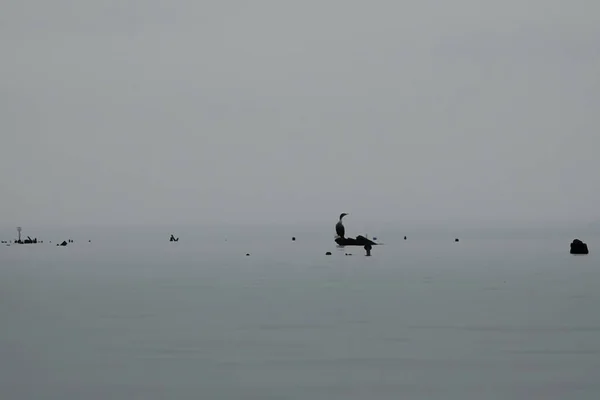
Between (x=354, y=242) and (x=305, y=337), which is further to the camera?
(x=354, y=242)

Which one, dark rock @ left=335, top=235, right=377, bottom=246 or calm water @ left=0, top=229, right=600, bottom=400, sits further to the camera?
dark rock @ left=335, top=235, right=377, bottom=246

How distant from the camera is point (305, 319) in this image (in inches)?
2574

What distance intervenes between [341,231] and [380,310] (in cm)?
9954

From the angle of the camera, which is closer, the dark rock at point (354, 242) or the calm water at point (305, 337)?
the calm water at point (305, 337)

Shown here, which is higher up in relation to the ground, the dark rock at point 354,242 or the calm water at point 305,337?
the dark rock at point 354,242

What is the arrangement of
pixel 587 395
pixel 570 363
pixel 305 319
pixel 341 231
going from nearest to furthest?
pixel 587 395 < pixel 570 363 < pixel 305 319 < pixel 341 231

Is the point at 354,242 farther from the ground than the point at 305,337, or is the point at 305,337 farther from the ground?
the point at 354,242

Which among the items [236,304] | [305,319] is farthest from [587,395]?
[236,304]

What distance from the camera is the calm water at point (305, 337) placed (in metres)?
41.2

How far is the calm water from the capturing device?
41.2 m

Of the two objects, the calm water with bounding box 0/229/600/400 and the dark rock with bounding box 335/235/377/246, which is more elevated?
the dark rock with bounding box 335/235/377/246

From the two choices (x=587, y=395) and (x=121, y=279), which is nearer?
(x=587, y=395)

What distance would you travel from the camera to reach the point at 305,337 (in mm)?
56312

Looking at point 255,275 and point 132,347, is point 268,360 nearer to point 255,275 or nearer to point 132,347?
point 132,347
